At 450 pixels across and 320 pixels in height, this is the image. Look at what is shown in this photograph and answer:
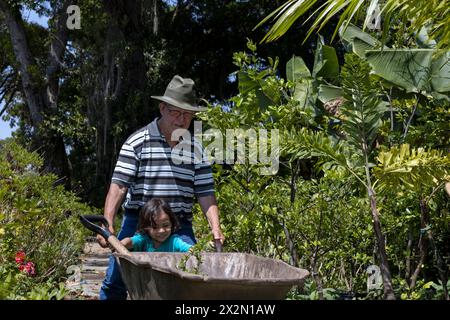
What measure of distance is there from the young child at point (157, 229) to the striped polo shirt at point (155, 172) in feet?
0.91

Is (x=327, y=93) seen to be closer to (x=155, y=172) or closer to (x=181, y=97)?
(x=181, y=97)

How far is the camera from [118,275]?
16.1ft

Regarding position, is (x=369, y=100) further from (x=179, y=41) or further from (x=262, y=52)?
(x=179, y=41)

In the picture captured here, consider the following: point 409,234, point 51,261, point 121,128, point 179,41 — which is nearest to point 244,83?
point 409,234

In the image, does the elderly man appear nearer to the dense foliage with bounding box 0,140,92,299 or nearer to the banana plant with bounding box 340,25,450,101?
the dense foliage with bounding box 0,140,92,299

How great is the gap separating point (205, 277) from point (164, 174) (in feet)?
6.52

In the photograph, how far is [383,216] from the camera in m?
5.84

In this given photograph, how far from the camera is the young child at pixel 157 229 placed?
4789 mm

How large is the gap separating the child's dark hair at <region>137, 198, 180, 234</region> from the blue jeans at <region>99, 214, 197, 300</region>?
0.53 feet

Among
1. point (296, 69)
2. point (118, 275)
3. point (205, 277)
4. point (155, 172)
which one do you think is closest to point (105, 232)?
point (118, 275)

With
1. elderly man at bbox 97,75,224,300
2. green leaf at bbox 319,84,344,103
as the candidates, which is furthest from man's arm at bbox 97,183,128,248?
green leaf at bbox 319,84,344,103

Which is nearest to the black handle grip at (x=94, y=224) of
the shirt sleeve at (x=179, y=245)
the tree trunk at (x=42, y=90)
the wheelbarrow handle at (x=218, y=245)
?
the shirt sleeve at (x=179, y=245)

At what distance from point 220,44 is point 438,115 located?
15.8 meters

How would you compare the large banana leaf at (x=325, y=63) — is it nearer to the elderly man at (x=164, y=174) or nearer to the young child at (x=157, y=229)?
the elderly man at (x=164, y=174)
